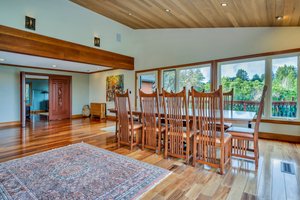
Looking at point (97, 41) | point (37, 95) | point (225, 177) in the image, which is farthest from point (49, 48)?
point (37, 95)

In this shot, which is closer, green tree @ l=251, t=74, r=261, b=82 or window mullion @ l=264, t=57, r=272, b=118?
window mullion @ l=264, t=57, r=272, b=118

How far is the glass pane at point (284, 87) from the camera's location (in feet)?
12.6

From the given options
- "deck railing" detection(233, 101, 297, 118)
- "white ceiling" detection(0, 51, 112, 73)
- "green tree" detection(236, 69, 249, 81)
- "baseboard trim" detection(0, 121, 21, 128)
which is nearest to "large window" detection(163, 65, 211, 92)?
"green tree" detection(236, 69, 249, 81)

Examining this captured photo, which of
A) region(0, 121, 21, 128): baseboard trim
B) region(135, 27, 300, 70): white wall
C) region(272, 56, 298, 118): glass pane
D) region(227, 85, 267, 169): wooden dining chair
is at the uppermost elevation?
region(135, 27, 300, 70): white wall

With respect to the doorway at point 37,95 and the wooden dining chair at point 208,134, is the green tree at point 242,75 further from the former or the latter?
the doorway at point 37,95

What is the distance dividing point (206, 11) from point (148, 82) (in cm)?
354

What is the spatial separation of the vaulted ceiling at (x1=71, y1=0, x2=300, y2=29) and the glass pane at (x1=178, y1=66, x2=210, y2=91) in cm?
132

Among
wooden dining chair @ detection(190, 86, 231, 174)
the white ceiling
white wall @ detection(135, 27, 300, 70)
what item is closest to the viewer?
wooden dining chair @ detection(190, 86, 231, 174)

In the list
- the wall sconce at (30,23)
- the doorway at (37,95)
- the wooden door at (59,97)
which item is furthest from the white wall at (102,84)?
the doorway at (37,95)

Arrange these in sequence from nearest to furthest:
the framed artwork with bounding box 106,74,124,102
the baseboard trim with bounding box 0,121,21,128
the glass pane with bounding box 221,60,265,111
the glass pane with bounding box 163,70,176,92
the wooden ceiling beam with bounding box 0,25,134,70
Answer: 1. the wooden ceiling beam with bounding box 0,25,134,70
2. the glass pane with bounding box 221,60,265,111
3. the glass pane with bounding box 163,70,176,92
4. the baseboard trim with bounding box 0,121,21,128
5. the framed artwork with bounding box 106,74,124,102

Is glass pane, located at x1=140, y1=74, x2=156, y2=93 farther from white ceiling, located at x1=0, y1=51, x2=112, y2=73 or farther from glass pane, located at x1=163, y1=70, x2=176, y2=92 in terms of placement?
white ceiling, located at x1=0, y1=51, x2=112, y2=73

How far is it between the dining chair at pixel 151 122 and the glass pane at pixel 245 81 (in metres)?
2.74

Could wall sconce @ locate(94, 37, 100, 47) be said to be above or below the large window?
above

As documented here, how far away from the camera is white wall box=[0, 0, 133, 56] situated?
3.70 metres
